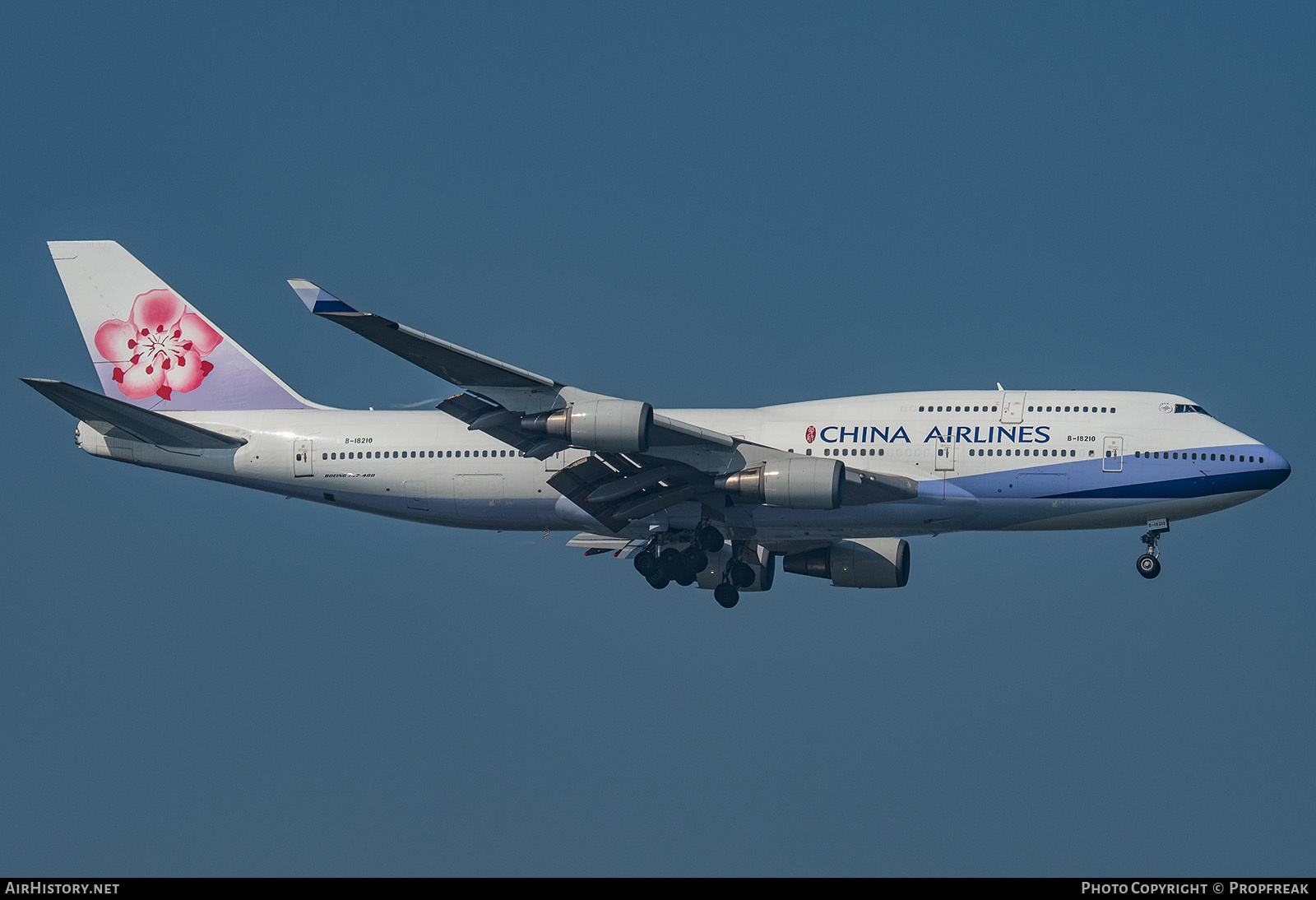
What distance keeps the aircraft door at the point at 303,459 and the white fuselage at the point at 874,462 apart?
0.05m

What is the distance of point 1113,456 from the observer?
44.5 meters

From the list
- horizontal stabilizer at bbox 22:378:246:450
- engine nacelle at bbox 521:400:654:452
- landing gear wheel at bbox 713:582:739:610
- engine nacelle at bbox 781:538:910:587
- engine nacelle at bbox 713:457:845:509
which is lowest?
landing gear wheel at bbox 713:582:739:610

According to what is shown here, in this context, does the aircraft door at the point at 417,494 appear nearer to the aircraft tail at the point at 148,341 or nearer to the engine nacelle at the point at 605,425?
the aircraft tail at the point at 148,341

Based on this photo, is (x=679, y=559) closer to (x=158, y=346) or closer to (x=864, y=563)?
(x=864, y=563)

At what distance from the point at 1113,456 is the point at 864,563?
28.8 feet

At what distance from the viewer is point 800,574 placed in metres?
51.4

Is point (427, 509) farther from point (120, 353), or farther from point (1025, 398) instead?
point (1025, 398)

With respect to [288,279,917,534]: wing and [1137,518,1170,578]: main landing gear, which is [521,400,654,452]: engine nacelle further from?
[1137,518,1170,578]: main landing gear

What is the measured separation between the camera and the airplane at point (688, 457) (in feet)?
142

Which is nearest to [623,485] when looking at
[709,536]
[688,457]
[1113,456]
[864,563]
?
[688,457]

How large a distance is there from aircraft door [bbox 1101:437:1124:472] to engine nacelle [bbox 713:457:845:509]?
22.3 feet

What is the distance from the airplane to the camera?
142 feet

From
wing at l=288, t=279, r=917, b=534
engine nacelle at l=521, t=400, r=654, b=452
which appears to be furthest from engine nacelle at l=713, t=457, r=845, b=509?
engine nacelle at l=521, t=400, r=654, b=452

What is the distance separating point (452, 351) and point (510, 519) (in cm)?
799
